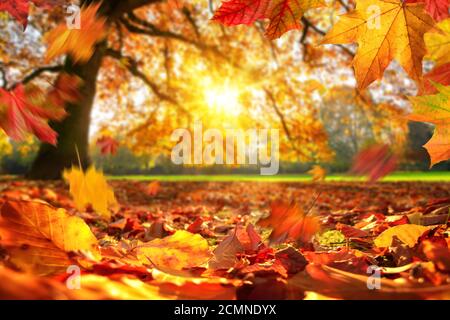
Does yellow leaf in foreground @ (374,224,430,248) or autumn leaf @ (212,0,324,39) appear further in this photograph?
yellow leaf in foreground @ (374,224,430,248)

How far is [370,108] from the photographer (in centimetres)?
848

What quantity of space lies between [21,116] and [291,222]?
0.75 meters

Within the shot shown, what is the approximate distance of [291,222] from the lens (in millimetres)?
1033

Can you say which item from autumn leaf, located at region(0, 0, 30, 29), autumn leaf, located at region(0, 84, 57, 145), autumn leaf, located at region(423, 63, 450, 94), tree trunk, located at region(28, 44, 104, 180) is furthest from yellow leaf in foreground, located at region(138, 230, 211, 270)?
tree trunk, located at region(28, 44, 104, 180)

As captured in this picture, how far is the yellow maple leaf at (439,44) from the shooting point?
92 cm

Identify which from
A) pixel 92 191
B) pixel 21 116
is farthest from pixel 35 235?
pixel 92 191

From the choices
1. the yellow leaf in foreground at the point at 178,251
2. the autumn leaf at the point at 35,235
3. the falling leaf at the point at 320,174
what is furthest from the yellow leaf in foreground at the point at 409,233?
the falling leaf at the point at 320,174

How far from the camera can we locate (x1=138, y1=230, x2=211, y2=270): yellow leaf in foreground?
2.55 feet

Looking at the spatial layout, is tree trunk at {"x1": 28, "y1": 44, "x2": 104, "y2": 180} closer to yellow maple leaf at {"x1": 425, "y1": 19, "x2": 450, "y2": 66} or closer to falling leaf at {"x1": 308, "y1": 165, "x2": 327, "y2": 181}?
falling leaf at {"x1": 308, "y1": 165, "x2": 327, "y2": 181}

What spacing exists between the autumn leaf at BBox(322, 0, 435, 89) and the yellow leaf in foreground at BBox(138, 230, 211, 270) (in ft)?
1.65

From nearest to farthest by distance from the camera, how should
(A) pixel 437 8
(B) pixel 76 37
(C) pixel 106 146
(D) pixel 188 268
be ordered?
(D) pixel 188 268
(A) pixel 437 8
(B) pixel 76 37
(C) pixel 106 146

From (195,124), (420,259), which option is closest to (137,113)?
(195,124)

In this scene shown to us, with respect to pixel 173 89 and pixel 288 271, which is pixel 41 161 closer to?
pixel 173 89

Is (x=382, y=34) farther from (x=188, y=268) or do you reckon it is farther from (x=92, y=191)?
(x=92, y=191)
